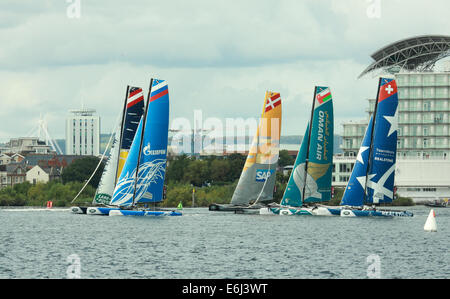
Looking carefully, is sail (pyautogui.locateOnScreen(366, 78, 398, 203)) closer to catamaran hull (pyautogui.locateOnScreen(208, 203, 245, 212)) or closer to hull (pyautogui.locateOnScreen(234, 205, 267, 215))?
hull (pyautogui.locateOnScreen(234, 205, 267, 215))

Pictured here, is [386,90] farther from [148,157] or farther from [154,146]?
[148,157]

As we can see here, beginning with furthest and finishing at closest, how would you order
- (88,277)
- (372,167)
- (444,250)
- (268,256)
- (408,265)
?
(372,167), (444,250), (268,256), (408,265), (88,277)


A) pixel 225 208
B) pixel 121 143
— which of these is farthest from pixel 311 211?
pixel 121 143

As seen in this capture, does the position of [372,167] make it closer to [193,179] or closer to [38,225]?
[38,225]


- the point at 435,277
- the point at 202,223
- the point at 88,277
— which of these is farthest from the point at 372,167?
the point at 88,277

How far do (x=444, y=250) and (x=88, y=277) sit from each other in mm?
27463

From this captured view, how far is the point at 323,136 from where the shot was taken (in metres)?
99.3

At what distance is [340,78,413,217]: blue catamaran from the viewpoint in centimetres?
9438

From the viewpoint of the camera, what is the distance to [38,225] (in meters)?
88.6

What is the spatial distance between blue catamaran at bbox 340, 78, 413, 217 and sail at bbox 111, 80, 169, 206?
21.1 meters

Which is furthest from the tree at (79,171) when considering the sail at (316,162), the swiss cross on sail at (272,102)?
the sail at (316,162)

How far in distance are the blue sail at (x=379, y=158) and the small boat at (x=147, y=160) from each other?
21.3 m

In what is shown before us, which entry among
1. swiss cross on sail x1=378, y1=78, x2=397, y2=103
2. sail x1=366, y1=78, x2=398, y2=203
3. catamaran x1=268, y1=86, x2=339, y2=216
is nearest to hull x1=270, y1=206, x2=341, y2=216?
catamaran x1=268, y1=86, x2=339, y2=216

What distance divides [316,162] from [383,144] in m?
8.35
